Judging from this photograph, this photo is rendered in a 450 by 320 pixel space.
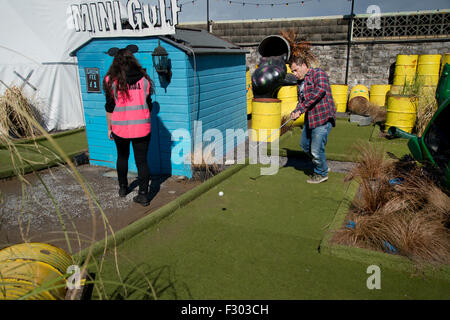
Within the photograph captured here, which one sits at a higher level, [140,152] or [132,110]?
[132,110]

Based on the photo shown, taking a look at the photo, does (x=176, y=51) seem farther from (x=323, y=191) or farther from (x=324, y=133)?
(x=323, y=191)

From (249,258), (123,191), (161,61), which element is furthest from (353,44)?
(249,258)

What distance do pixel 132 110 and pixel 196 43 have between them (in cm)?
255

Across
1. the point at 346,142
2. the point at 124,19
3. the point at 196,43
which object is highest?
the point at 124,19

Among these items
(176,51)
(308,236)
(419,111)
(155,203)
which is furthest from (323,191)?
(419,111)

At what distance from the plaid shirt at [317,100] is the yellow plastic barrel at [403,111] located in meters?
4.29

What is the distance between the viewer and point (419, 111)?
27.8 ft

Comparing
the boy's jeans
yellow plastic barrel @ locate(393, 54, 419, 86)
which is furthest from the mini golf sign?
yellow plastic barrel @ locate(393, 54, 419, 86)

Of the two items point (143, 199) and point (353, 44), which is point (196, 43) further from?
point (353, 44)

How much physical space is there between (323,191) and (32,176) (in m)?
4.90

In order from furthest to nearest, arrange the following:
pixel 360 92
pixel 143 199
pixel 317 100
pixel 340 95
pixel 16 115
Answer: pixel 340 95, pixel 360 92, pixel 16 115, pixel 317 100, pixel 143 199

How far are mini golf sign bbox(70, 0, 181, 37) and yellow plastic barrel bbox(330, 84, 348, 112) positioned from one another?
830 cm

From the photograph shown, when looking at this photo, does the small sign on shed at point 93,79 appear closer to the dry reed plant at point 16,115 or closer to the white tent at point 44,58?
the dry reed plant at point 16,115

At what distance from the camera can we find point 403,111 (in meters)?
8.59
